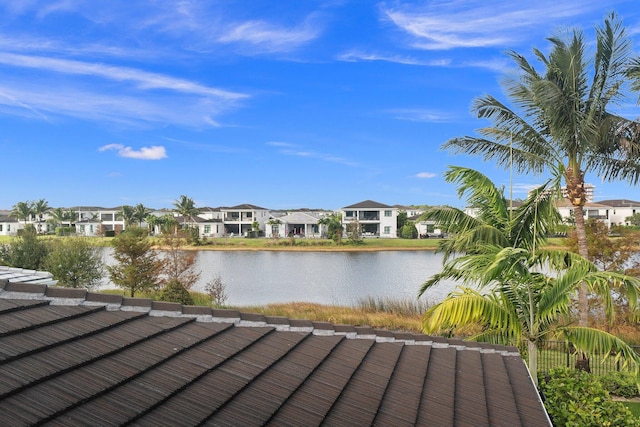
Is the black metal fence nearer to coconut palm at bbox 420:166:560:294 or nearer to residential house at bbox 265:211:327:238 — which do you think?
coconut palm at bbox 420:166:560:294

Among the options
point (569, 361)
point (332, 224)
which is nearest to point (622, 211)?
point (332, 224)

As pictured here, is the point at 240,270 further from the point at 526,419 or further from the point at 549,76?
the point at 526,419

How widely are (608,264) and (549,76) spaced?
343 inches

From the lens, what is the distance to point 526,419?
4.21 meters

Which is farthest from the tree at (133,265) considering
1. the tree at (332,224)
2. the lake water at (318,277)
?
the tree at (332,224)

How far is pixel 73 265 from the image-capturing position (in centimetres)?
2358

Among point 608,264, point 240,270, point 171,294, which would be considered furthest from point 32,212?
point 608,264

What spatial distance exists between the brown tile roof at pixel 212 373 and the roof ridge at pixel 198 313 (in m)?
0.01

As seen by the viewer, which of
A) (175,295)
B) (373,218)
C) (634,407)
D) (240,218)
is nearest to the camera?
(634,407)

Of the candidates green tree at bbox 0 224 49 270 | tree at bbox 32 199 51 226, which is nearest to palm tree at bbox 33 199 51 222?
tree at bbox 32 199 51 226

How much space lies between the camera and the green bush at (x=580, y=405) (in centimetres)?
573

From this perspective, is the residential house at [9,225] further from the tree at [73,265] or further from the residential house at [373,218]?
the tree at [73,265]

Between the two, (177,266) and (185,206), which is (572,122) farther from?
(185,206)

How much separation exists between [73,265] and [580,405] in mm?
23776
